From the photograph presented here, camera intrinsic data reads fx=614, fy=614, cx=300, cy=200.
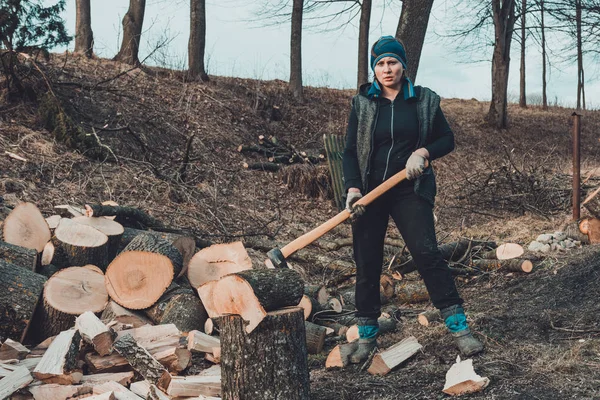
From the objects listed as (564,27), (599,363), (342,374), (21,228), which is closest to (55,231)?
(21,228)

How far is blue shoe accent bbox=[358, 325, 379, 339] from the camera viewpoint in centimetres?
423

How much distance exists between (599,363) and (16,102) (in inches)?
368

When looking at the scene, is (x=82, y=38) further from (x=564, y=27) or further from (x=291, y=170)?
(x=564, y=27)

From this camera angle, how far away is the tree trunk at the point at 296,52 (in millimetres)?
16062

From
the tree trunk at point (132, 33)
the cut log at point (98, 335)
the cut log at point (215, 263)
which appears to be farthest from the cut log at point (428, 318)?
the tree trunk at point (132, 33)

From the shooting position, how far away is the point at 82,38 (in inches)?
601

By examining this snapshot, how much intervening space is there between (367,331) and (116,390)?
1.68 meters

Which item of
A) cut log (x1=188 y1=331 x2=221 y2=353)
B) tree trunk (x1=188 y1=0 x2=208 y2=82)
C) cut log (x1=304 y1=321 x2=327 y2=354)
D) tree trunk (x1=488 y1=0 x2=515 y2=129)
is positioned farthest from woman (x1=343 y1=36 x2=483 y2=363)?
tree trunk (x1=488 y1=0 x2=515 y2=129)

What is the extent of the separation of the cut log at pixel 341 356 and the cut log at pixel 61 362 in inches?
66.3

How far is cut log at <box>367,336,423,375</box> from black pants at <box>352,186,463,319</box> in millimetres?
291

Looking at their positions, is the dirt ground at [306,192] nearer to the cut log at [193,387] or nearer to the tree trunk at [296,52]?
the tree trunk at [296,52]

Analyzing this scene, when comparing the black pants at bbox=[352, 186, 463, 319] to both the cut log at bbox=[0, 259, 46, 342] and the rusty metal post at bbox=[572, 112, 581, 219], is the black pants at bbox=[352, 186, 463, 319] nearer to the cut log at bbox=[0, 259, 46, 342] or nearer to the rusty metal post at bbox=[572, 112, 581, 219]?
the cut log at bbox=[0, 259, 46, 342]

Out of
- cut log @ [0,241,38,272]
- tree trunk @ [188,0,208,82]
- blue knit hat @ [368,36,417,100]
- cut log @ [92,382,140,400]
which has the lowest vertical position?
cut log @ [92,382,140,400]

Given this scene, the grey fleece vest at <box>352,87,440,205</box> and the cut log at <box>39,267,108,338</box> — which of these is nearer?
the grey fleece vest at <box>352,87,440,205</box>
